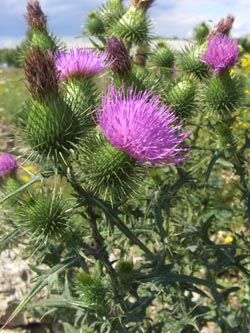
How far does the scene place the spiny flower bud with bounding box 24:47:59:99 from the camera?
2438 millimetres

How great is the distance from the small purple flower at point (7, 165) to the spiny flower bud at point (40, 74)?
1.62 meters

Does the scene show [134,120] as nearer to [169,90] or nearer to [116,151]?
[116,151]

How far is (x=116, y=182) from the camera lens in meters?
2.57

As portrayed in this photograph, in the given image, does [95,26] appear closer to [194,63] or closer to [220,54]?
[194,63]

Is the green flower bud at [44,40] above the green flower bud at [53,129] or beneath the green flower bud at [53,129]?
above

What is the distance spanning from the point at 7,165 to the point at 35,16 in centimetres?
151

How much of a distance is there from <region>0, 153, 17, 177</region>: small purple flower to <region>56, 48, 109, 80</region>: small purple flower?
1.14m

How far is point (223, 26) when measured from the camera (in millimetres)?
4125

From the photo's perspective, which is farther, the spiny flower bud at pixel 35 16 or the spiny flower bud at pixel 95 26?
the spiny flower bud at pixel 95 26

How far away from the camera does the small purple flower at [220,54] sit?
3.65m

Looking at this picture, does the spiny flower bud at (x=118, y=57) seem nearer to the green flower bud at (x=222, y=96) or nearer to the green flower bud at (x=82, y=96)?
the green flower bud at (x=82, y=96)

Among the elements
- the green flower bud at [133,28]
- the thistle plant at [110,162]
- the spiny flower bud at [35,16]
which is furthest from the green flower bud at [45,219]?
the spiny flower bud at [35,16]

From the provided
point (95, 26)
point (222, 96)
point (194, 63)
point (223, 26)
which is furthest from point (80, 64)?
point (95, 26)

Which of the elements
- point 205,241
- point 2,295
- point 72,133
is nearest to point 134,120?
point 72,133
